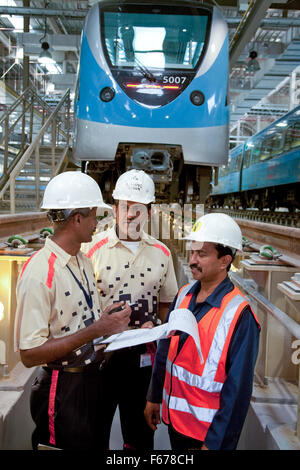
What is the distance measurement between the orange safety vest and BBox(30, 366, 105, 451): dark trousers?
35cm

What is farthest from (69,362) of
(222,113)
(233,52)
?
(233,52)

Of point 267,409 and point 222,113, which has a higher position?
point 222,113

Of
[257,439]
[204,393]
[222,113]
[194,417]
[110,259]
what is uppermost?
[222,113]

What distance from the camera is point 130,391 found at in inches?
91.3

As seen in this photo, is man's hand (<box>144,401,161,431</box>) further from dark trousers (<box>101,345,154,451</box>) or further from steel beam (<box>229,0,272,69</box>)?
steel beam (<box>229,0,272,69</box>)

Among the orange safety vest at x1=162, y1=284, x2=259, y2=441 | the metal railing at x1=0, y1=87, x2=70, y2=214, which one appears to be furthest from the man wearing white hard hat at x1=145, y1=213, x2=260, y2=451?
the metal railing at x1=0, y1=87, x2=70, y2=214

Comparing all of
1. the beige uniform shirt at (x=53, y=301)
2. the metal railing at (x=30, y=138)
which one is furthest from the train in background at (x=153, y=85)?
the beige uniform shirt at (x=53, y=301)

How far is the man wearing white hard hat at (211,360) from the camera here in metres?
1.67

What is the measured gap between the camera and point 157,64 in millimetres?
6535

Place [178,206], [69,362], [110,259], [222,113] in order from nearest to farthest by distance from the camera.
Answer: [69,362]
[110,259]
[222,113]
[178,206]

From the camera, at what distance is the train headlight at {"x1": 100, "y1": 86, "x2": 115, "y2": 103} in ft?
20.2

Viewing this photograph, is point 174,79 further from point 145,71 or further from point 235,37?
point 235,37
